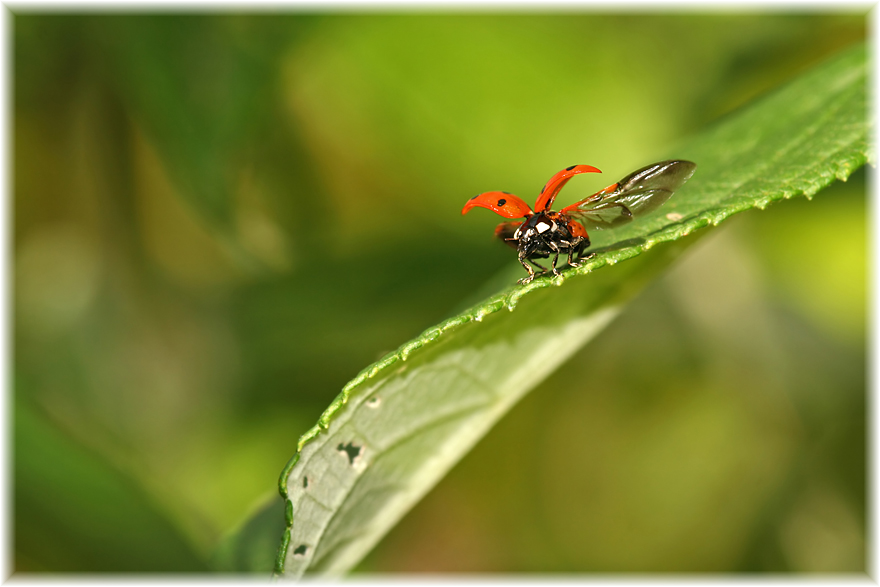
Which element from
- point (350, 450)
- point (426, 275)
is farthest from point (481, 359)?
point (426, 275)

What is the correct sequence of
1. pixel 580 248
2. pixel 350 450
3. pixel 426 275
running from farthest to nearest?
pixel 426 275
pixel 580 248
pixel 350 450

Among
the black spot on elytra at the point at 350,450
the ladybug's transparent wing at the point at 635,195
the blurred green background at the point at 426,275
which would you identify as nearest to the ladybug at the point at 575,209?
the ladybug's transparent wing at the point at 635,195

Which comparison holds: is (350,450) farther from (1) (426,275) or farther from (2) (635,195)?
(1) (426,275)

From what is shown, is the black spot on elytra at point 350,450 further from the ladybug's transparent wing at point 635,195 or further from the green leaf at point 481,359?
the ladybug's transparent wing at point 635,195

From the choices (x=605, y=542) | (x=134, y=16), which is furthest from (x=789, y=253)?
(x=134, y=16)

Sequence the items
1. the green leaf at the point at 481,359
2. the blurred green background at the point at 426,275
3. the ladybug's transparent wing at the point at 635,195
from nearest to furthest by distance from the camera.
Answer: the green leaf at the point at 481,359
the ladybug's transparent wing at the point at 635,195
the blurred green background at the point at 426,275

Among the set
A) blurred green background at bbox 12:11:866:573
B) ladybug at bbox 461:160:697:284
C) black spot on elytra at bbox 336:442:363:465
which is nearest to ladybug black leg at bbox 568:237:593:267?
ladybug at bbox 461:160:697:284

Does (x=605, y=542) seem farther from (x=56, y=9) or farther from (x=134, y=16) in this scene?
(x=56, y=9)
